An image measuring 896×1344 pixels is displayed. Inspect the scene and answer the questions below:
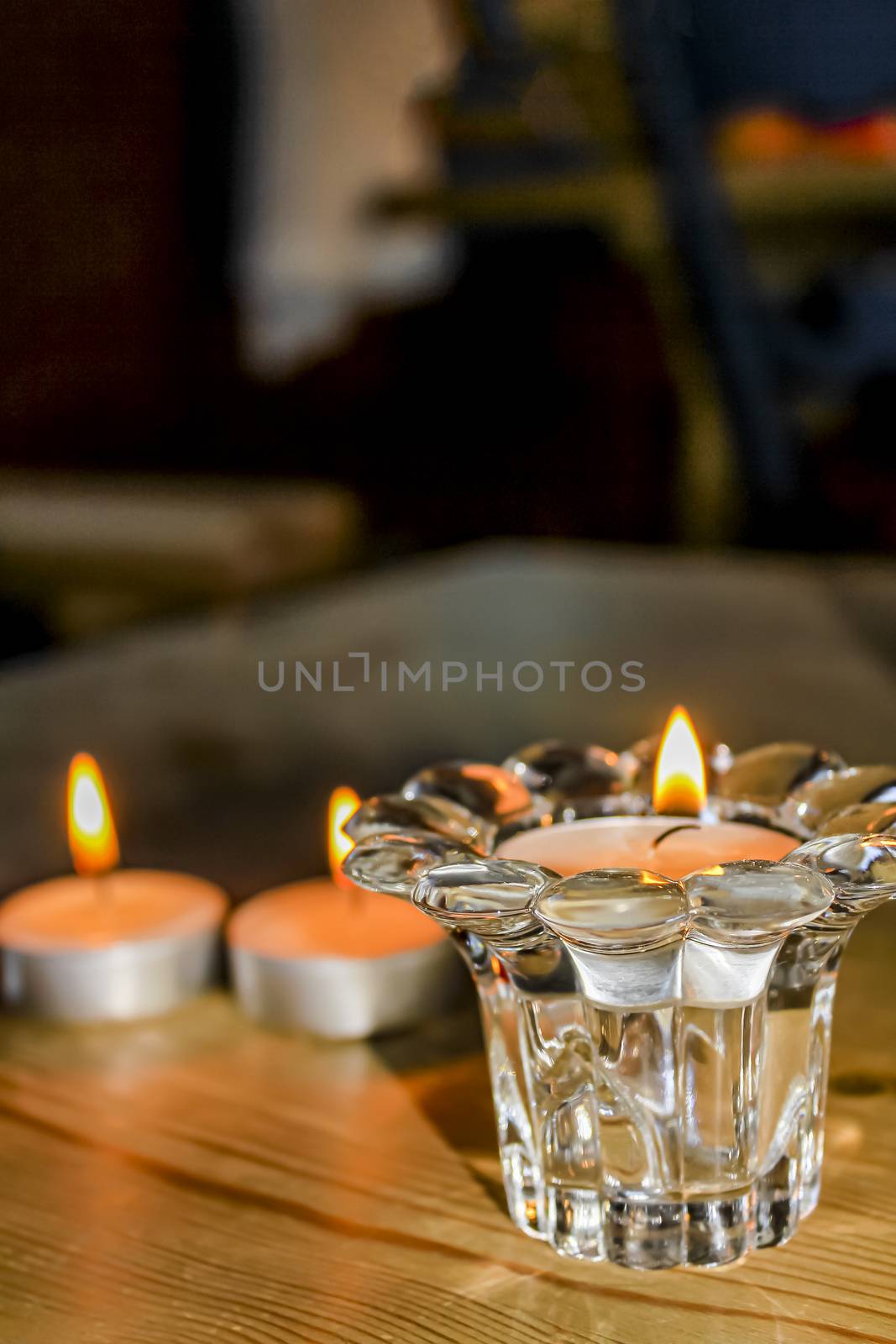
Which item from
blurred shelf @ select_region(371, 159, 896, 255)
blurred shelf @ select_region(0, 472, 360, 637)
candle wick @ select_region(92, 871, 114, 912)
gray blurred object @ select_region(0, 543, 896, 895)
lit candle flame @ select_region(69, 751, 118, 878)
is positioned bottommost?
blurred shelf @ select_region(0, 472, 360, 637)

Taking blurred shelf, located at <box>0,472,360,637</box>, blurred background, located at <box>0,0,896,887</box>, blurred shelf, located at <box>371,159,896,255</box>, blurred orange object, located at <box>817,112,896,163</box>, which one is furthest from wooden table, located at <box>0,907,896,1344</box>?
blurred orange object, located at <box>817,112,896,163</box>

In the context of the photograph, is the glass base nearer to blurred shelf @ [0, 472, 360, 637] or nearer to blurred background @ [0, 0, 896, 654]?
blurred shelf @ [0, 472, 360, 637]

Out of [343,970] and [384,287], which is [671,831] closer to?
[343,970]

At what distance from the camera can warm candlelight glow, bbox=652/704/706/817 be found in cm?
27

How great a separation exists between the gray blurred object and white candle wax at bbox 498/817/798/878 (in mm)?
170

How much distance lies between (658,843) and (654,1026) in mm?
40

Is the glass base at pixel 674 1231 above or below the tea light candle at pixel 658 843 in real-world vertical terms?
below

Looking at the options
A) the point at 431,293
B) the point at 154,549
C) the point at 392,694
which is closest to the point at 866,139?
the point at 431,293

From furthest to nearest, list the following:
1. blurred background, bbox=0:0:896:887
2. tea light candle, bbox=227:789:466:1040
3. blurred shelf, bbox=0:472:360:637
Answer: blurred shelf, bbox=0:472:360:637 < blurred background, bbox=0:0:896:887 < tea light candle, bbox=227:789:466:1040

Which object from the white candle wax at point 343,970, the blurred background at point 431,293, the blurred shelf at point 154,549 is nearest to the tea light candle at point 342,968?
the white candle wax at point 343,970

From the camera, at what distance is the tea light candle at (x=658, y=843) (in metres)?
0.24

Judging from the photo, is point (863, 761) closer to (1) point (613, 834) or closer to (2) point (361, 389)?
(1) point (613, 834)

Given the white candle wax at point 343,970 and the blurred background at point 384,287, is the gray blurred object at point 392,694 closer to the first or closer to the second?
the white candle wax at point 343,970

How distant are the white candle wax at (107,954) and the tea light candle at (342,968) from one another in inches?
0.5
